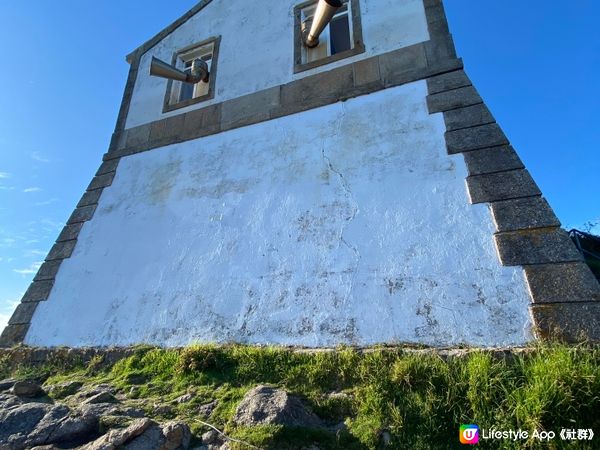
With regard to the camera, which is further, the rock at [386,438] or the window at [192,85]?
the window at [192,85]

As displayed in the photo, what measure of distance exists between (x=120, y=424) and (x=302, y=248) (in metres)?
2.39

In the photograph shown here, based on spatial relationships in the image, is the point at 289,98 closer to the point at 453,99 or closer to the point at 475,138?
the point at 453,99

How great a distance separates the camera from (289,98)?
18.9 feet

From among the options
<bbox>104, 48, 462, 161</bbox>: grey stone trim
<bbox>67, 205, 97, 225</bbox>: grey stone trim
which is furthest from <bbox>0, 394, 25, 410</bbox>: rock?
<bbox>104, 48, 462, 161</bbox>: grey stone trim

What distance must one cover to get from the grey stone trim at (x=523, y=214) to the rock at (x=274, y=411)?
2444 mm

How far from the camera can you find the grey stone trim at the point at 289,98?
5176 mm

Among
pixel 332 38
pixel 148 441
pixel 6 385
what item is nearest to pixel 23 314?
pixel 6 385

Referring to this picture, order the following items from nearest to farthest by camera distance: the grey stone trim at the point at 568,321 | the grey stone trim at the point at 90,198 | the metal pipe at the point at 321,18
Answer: the grey stone trim at the point at 568,321
the metal pipe at the point at 321,18
the grey stone trim at the point at 90,198

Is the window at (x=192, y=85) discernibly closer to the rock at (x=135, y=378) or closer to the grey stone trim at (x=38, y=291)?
the grey stone trim at (x=38, y=291)

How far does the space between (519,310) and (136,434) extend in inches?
123

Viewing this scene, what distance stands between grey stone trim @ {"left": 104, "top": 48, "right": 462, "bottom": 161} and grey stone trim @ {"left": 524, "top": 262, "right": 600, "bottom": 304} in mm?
2861

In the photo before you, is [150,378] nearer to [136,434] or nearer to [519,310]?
[136,434]

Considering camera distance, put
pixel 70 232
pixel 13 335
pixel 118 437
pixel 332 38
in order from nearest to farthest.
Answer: pixel 118 437 → pixel 13 335 → pixel 70 232 → pixel 332 38

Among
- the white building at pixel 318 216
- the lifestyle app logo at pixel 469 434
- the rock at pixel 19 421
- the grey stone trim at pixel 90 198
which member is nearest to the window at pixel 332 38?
the white building at pixel 318 216
